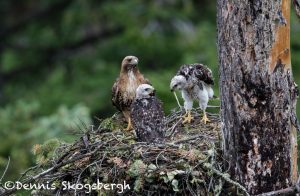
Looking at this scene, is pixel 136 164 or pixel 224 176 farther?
pixel 136 164

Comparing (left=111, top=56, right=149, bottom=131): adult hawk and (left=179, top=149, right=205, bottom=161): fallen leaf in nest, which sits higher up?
(left=111, top=56, right=149, bottom=131): adult hawk

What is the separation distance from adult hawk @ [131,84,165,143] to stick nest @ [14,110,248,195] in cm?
13

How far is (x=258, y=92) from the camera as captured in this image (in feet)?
27.0

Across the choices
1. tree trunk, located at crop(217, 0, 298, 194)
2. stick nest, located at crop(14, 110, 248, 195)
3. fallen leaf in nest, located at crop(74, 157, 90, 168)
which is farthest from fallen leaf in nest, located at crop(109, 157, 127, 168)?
tree trunk, located at crop(217, 0, 298, 194)

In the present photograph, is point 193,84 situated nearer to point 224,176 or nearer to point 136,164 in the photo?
point 136,164

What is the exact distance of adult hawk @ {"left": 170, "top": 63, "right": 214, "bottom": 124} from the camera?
1034 cm

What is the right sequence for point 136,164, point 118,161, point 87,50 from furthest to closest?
1. point 87,50
2. point 118,161
3. point 136,164

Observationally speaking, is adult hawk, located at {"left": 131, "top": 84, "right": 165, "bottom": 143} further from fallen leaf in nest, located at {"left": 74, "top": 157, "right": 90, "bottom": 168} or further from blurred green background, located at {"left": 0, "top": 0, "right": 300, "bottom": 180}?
blurred green background, located at {"left": 0, "top": 0, "right": 300, "bottom": 180}

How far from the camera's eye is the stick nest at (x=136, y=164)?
8.55m

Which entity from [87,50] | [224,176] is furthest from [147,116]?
[87,50]

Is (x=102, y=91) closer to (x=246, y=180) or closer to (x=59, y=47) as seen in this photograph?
(x=59, y=47)

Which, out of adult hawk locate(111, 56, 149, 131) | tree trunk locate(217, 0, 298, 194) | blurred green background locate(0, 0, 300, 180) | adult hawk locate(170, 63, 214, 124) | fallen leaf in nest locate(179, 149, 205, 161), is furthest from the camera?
blurred green background locate(0, 0, 300, 180)

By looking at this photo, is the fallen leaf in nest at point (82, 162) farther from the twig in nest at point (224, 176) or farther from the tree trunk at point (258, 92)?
the tree trunk at point (258, 92)

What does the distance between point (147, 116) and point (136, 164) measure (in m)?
1.32
